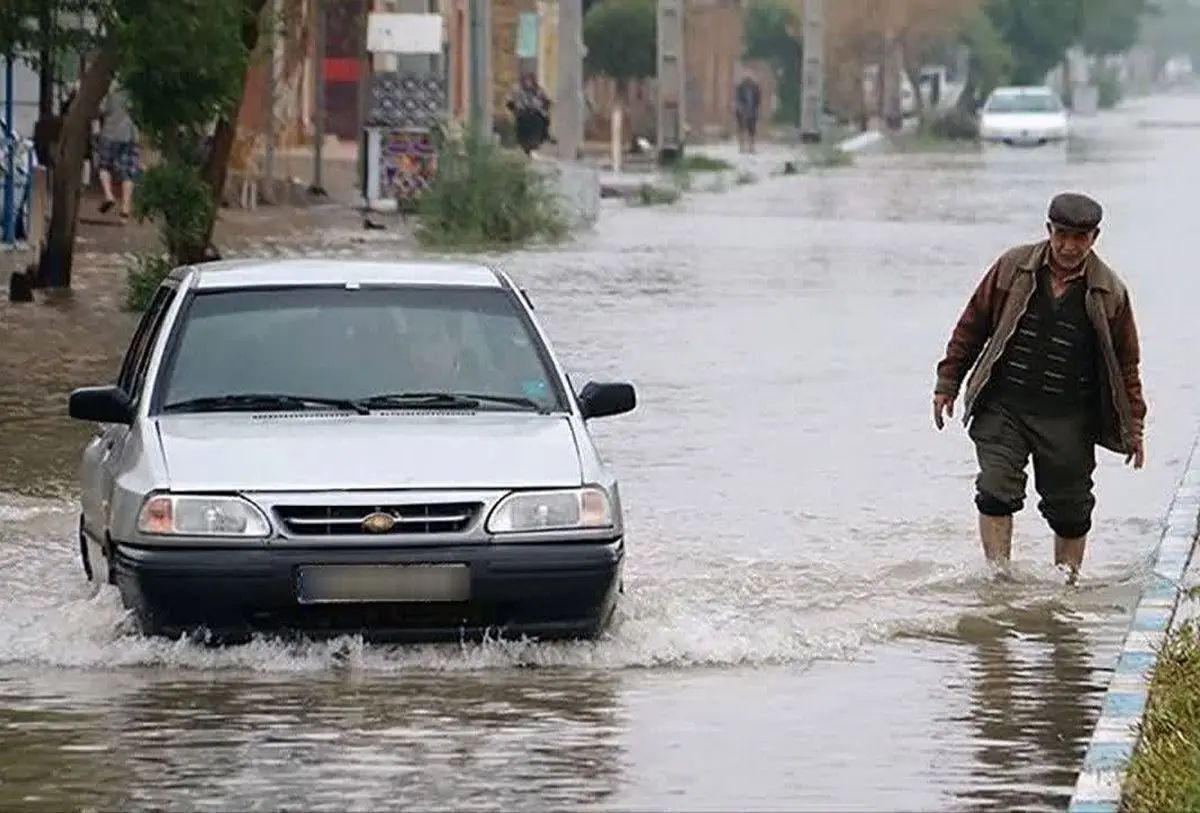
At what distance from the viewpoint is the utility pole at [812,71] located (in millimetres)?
76250

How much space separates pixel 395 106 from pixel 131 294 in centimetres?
1402

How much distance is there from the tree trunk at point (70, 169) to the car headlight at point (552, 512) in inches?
506

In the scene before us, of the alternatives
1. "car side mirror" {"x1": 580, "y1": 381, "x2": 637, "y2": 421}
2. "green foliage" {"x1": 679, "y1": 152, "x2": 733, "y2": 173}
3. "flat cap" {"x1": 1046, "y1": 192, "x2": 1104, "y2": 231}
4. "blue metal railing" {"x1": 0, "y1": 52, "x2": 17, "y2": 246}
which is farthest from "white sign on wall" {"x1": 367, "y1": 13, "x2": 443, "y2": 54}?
"car side mirror" {"x1": 580, "y1": 381, "x2": 637, "y2": 421}

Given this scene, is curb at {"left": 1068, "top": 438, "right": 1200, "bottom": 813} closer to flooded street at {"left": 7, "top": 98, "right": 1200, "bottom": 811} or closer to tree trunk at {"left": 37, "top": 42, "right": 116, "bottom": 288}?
flooded street at {"left": 7, "top": 98, "right": 1200, "bottom": 811}

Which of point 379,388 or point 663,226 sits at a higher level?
point 379,388

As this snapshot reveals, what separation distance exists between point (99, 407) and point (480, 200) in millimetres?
23130

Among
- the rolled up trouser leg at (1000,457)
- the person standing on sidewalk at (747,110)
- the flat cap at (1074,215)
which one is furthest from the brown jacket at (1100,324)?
the person standing on sidewalk at (747,110)

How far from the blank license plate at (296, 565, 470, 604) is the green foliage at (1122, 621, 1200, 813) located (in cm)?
216

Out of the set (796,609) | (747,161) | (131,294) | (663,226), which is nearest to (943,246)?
(663,226)

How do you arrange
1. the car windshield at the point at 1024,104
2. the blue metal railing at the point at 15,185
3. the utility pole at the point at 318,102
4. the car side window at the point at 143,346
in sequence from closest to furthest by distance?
the car side window at the point at 143,346, the blue metal railing at the point at 15,185, the utility pole at the point at 318,102, the car windshield at the point at 1024,104

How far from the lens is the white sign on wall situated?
38.1 meters

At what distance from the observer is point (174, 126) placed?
23.5 m

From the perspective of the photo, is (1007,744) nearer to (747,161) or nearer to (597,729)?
(597,729)

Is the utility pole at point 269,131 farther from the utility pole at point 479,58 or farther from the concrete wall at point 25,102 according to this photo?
the concrete wall at point 25,102
